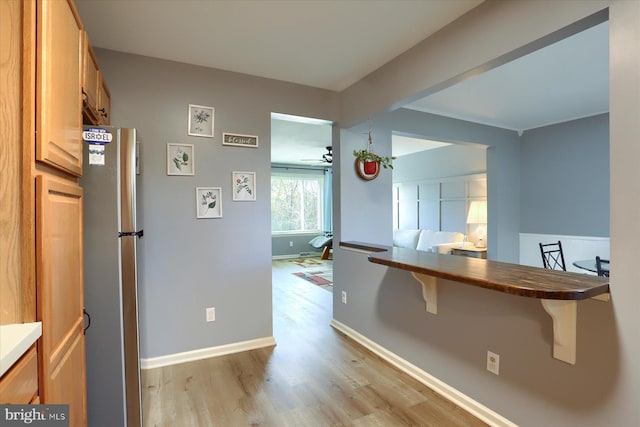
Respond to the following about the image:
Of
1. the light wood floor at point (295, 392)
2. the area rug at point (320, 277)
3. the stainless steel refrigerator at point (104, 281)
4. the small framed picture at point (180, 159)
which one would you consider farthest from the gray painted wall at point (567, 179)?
the stainless steel refrigerator at point (104, 281)

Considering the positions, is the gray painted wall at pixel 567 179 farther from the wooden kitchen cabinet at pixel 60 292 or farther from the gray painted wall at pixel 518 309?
the wooden kitchen cabinet at pixel 60 292

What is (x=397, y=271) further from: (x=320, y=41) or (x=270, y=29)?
(x=270, y=29)

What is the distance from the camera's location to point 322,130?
488 centimetres

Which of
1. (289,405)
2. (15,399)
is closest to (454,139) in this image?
(289,405)

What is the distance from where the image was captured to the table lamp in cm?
512

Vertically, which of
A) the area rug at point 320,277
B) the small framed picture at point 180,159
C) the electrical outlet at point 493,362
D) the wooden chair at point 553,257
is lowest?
the area rug at point 320,277

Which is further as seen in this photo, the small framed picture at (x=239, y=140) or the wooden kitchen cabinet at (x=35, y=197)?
the small framed picture at (x=239, y=140)

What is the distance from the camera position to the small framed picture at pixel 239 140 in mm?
2809

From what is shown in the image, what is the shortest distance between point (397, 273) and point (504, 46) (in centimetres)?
165

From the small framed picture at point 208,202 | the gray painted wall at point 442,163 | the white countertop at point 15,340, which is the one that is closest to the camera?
the white countertop at point 15,340

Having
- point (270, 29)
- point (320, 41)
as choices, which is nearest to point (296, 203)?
point (320, 41)

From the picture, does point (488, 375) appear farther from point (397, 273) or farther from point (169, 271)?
point (169, 271)

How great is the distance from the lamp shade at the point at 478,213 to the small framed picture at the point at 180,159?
436 centimetres

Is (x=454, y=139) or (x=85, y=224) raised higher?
(x=454, y=139)
